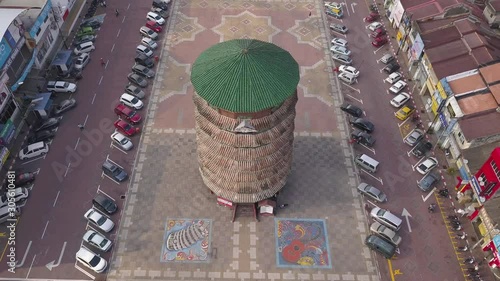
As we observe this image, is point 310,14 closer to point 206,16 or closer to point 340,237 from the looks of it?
point 206,16

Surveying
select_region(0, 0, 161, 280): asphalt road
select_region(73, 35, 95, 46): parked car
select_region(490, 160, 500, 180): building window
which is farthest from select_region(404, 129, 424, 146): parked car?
select_region(73, 35, 95, 46): parked car

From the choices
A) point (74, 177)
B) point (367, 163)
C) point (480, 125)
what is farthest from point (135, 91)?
point (480, 125)

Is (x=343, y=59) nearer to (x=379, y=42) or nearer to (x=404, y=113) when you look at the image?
(x=379, y=42)

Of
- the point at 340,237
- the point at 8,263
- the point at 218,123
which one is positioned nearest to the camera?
the point at 218,123

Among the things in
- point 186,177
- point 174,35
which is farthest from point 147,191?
point 174,35

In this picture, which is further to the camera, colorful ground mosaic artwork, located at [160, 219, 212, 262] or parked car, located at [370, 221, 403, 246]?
parked car, located at [370, 221, 403, 246]

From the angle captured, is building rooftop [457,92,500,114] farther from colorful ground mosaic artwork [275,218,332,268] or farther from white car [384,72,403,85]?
colorful ground mosaic artwork [275,218,332,268]
